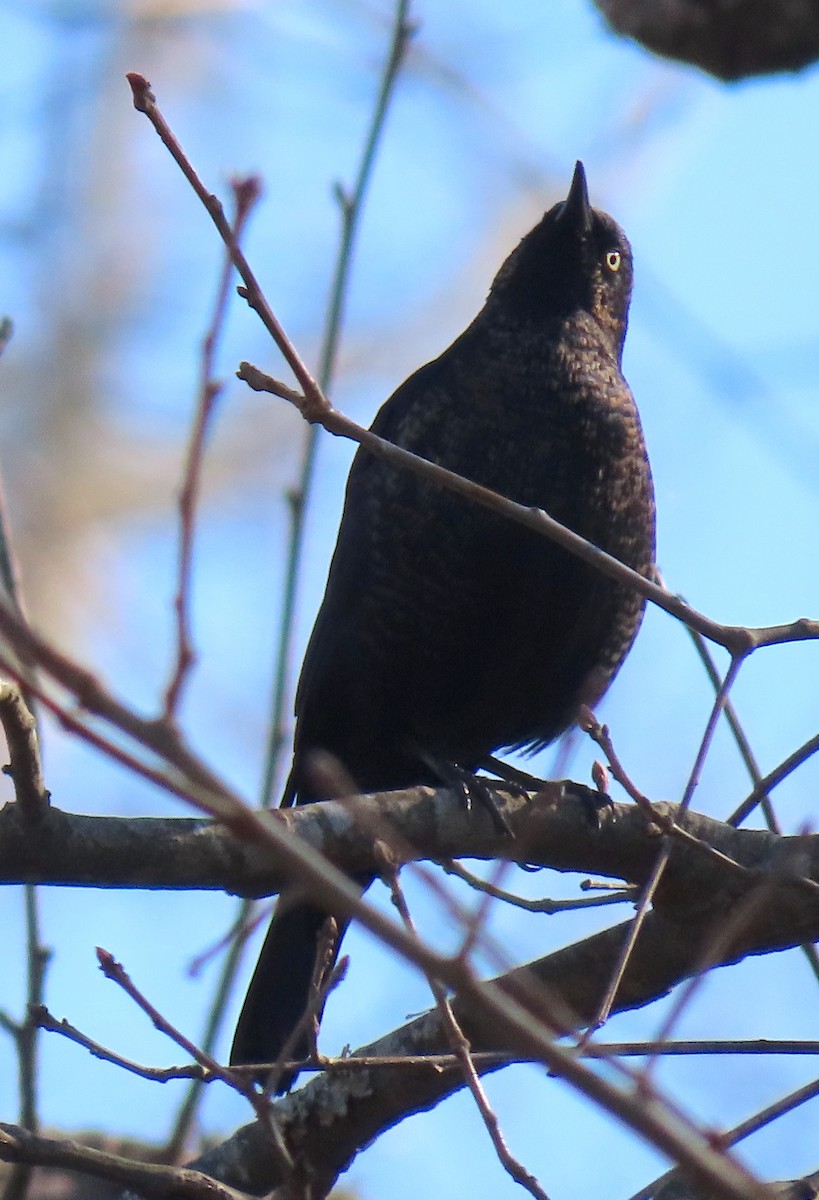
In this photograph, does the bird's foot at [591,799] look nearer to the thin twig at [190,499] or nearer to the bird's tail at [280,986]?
the bird's tail at [280,986]

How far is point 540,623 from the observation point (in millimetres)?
3670

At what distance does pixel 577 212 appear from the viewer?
440 cm

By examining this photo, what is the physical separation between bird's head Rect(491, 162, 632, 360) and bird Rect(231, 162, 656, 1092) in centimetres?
24

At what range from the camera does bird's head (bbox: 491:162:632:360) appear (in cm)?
428

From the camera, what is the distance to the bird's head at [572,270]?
169 inches

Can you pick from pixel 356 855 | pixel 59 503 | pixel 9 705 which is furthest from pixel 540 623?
pixel 59 503

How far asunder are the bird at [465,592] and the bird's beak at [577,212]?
486 mm

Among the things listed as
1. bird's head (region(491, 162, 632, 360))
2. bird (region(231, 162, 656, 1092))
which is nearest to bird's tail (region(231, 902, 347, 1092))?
bird (region(231, 162, 656, 1092))

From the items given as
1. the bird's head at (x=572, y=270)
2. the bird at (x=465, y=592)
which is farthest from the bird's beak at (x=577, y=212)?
the bird at (x=465, y=592)

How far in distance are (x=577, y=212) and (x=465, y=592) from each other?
52.3 inches

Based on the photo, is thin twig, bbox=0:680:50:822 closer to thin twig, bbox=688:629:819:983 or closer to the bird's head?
thin twig, bbox=688:629:819:983

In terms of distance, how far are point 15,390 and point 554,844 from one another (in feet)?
25.0

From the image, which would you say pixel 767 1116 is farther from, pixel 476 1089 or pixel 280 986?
pixel 280 986

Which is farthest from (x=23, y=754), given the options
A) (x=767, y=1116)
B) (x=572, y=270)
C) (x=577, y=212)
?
(x=577, y=212)
